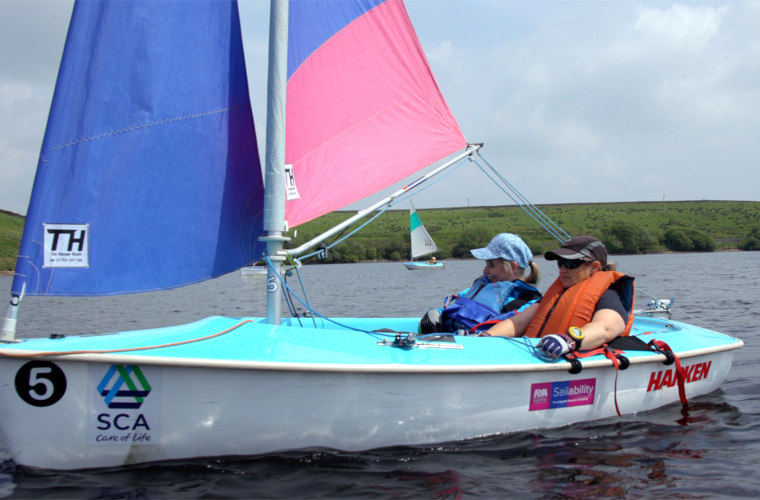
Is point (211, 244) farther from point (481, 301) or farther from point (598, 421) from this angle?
point (598, 421)

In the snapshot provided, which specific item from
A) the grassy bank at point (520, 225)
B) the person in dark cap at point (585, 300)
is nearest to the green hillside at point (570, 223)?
the grassy bank at point (520, 225)

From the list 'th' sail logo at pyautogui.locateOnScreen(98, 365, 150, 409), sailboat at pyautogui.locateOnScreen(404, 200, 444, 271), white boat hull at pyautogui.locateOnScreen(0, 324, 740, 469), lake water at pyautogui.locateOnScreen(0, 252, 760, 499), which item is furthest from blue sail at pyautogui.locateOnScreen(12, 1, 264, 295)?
sailboat at pyautogui.locateOnScreen(404, 200, 444, 271)

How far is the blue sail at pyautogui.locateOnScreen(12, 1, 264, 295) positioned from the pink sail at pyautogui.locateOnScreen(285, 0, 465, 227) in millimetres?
553

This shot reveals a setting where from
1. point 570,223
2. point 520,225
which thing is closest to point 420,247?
point 520,225

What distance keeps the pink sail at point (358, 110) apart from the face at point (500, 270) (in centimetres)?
133

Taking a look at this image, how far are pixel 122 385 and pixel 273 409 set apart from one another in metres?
1.01

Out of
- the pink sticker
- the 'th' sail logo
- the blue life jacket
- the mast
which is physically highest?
the mast

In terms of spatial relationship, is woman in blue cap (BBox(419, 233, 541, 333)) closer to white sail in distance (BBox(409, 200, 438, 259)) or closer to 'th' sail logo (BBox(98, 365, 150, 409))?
'th' sail logo (BBox(98, 365, 150, 409))

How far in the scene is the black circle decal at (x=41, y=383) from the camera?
3453mm

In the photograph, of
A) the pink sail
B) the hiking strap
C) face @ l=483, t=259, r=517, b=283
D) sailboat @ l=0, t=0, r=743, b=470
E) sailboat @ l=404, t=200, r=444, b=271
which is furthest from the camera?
sailboat @ l=404, t=200, r=444, b=271

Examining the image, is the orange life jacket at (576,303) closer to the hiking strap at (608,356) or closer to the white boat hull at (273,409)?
the hiking strap at (608,356)

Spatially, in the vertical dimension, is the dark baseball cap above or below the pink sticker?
above

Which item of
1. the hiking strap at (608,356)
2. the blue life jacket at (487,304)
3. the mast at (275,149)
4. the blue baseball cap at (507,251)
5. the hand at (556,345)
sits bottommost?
the hiking strap at (608,356)

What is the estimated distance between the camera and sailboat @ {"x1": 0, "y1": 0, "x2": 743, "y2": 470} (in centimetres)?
356
